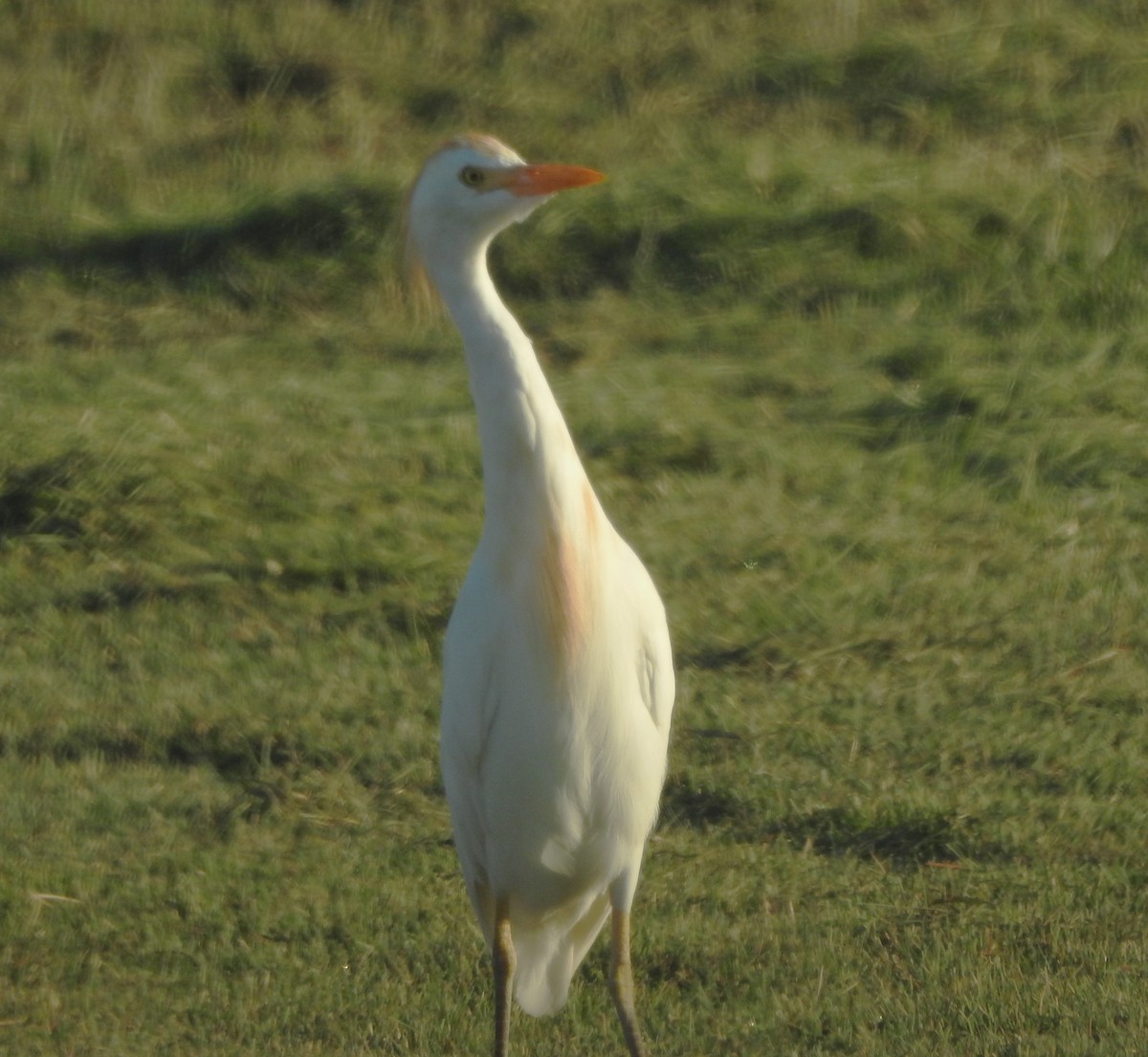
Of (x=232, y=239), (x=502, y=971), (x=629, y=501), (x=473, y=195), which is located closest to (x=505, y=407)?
(x=473, y=195)

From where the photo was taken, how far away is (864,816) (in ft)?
13.4

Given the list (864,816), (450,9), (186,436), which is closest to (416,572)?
(186,436)

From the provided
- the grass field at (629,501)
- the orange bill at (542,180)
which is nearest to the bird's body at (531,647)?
the orange bill at (542,180)

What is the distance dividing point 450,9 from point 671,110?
133 cm

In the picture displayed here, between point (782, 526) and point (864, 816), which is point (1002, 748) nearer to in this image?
point (864, 816)

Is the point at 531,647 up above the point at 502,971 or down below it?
above

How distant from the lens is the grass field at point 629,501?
11.9ft

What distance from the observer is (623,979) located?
3320 mm

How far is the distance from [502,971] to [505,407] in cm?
104

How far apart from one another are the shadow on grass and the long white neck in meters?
4.68

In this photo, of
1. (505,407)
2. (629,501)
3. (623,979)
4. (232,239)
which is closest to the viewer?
(505,407)

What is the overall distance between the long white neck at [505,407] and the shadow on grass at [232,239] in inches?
184

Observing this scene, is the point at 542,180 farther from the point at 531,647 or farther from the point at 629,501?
the point at 629,501

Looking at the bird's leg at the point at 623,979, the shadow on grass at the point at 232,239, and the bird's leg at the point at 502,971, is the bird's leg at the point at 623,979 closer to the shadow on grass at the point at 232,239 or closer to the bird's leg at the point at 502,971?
the bird's leg at the point at 502,971
